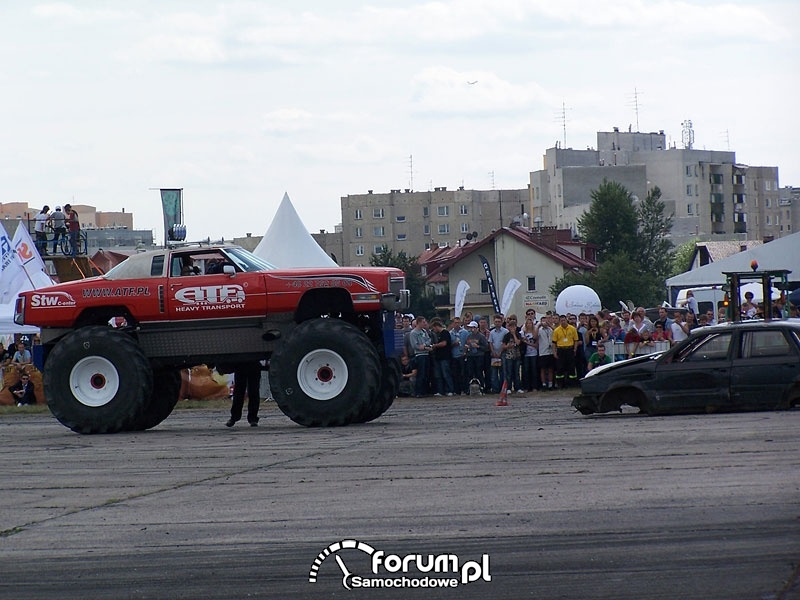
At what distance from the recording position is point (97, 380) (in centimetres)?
1814

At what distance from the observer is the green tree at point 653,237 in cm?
11406

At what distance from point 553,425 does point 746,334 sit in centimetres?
320

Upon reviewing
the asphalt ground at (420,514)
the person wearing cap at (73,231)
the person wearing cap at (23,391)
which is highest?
the person wearing cap at (73,231)

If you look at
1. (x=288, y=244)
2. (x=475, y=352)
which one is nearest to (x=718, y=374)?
(x=475, y=352)

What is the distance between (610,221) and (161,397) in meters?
90.7

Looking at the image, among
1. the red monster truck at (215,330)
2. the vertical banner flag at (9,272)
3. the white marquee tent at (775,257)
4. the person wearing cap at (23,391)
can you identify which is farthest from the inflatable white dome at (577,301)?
the red monster truck at (215,330)

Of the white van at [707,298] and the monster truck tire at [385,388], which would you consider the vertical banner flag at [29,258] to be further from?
the white van at [707,298]

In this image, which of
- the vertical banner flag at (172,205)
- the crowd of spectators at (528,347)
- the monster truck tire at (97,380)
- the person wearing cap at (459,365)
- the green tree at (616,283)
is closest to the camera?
the monster truck tire at (97,380)

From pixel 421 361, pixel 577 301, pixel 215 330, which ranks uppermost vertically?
pixel 577 301

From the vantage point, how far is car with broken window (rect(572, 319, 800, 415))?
1769 cm

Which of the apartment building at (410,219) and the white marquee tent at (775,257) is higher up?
the apartment building at (410,219)

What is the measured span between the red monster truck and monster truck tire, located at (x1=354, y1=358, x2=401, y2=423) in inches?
0.8

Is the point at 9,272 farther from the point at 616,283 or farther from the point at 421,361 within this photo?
the point at 616,283

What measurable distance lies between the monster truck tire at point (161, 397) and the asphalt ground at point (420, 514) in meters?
2.75
